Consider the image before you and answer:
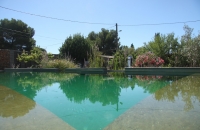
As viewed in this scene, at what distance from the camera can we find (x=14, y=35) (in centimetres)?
2106

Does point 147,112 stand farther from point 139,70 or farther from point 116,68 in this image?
Answer: point 116,68

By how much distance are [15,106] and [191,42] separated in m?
9.27

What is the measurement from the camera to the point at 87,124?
220 cm

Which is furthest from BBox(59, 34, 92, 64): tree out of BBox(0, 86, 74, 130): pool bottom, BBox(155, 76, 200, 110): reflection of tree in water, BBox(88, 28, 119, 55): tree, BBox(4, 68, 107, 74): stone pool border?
BBox(0, 86, 74, 130): pool bottom

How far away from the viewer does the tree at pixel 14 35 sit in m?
20.4

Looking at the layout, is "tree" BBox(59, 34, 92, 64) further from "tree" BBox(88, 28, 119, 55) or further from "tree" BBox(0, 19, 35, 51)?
"tree" BBox(88, 28, 119, 55)

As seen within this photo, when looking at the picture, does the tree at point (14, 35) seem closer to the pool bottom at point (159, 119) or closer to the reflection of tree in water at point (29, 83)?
the reflection of tree in water at point (29, 83)

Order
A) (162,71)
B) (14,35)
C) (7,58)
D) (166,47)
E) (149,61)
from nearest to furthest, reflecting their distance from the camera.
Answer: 1. (162,71)
2. (149,61)
3. (166,47)
4. (7,58)
5. (14,35)

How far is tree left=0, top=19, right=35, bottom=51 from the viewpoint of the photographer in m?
20.4

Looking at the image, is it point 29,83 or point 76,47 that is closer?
point 29,83

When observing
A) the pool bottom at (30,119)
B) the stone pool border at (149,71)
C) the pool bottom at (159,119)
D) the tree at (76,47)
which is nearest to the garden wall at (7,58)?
the stone pool border at (149,71)

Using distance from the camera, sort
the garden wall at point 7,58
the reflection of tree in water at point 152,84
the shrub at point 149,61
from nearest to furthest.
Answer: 1. the reflection of tree in water at point 152,84
2. the shrub at point 149,61
3. the garden wall at point 7,58

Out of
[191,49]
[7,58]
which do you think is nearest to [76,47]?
[7,58]

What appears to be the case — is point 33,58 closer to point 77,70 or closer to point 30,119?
point 77,70
